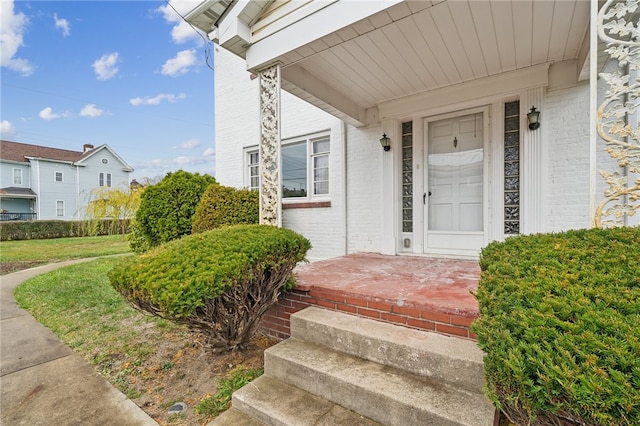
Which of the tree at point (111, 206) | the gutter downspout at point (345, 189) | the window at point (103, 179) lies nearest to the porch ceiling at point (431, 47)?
the gutter downspout at point (345, 189)

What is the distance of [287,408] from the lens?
1.73 metres

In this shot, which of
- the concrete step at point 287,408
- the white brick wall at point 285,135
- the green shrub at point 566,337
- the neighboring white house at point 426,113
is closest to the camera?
the green shrub at point 566,337

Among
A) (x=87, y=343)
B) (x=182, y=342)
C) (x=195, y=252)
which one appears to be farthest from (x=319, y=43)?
(x=87, y=343)

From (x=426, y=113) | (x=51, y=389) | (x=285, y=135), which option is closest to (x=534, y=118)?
(x=426, y=113)

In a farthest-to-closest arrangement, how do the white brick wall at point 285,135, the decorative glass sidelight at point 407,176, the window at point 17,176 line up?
the window at point 17,176
the white brick wall at point 285,135
the decorative glass sidelight at point 407,176

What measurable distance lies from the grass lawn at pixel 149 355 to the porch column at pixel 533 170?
3.54 meters

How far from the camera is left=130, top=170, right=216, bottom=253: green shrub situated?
18.0ft

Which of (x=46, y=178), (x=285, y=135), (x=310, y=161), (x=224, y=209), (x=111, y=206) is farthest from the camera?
(x=46, y=178)

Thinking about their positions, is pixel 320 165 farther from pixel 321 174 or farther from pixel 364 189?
pixel 364 189

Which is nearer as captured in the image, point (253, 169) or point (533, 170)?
point (533, 170)

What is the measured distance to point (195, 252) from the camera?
224cm

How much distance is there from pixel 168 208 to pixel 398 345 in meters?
5.06

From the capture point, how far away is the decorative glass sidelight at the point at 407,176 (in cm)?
468

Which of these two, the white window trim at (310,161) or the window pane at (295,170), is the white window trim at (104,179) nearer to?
the window pane at (295,170)
